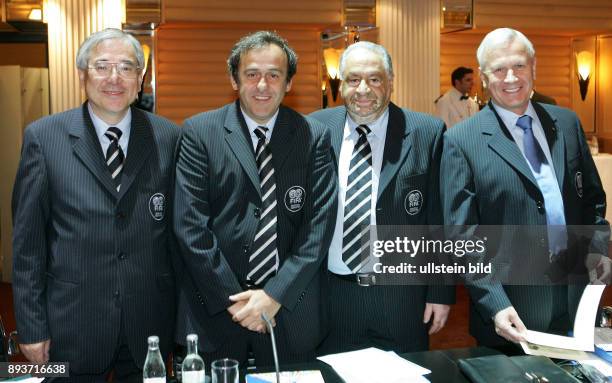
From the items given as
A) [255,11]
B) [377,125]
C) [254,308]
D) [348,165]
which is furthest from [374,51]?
[255,11]

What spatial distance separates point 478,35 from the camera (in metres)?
9.43

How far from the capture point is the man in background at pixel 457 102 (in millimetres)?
7648

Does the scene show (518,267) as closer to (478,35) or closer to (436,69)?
(436,69)

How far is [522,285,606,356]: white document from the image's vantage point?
2334 millimetres

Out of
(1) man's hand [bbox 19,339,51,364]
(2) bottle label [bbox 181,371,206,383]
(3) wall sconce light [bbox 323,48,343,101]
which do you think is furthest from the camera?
(3) wall sconce light [bbox 323,48,343,101]

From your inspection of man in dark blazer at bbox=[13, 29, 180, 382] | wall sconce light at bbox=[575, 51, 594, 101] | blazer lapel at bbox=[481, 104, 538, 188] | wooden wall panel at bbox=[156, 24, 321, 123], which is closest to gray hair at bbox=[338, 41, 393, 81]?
blazer lapel at bbox=[481, 104, 538, 188]

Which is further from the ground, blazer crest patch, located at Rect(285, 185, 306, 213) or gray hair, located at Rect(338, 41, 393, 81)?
gray hair, located at Rect(338, 41, 393, 81)

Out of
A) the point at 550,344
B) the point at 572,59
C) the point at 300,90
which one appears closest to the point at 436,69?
the point at 300,90

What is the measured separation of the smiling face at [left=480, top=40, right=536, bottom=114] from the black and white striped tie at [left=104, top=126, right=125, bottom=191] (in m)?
1.43

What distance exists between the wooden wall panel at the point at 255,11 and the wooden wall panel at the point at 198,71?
20.1 inches

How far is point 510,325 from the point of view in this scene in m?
2.46

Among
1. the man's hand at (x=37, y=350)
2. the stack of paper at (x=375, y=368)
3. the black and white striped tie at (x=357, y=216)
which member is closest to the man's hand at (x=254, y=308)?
the stack of paper at (x=375, y=368)

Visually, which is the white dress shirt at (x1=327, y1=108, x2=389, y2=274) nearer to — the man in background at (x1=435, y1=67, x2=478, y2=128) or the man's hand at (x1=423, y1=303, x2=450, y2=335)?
the man's hand at (x1=423, y1=303, x2=450, y2=335)

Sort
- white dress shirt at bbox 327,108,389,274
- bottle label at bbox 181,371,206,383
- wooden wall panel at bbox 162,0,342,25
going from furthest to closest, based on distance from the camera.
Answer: wooden wall panel at bbox 162,0,342,25 < white dress shirt at bbox 327,108,389,274 < bottle label at bbox 181,371,206,383
